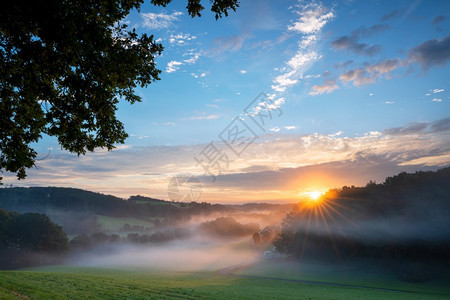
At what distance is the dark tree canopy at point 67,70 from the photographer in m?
11.3

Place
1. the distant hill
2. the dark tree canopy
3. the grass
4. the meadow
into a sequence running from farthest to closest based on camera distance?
the distant hill → the grass → the meadow → the dark tree canopy

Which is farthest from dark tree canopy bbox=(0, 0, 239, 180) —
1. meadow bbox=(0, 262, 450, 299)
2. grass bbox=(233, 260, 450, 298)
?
grass bbox=(233, 260, 450, 298)

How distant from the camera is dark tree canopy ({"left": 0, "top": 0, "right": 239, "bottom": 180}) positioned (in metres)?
11.3

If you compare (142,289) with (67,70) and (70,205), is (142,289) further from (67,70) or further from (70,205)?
(70,205)

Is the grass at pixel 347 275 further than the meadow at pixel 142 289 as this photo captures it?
Yes

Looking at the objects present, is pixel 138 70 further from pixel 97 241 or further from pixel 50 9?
pixel 97 241

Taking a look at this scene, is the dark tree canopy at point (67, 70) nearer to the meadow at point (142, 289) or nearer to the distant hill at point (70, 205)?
the meadow at point (142, 289)

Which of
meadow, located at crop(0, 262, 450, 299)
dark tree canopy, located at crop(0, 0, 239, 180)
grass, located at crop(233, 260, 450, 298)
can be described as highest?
dark tree canopy, located at crop(0, 0, 239, 180)

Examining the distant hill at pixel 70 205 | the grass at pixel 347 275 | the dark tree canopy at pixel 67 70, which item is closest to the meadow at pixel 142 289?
the grass at pixel 347 275

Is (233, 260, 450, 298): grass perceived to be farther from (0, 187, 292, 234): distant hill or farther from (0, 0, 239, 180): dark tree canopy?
(0, 187, 292, 234): distant hill

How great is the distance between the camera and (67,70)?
13172 mm

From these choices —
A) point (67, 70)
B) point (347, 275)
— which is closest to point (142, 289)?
point (67, 70)

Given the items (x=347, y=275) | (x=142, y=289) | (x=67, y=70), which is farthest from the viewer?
(x=347, y=275)

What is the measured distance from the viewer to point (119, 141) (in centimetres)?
1522
